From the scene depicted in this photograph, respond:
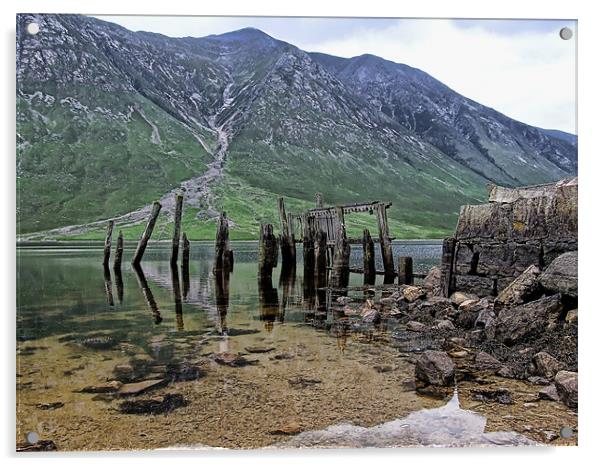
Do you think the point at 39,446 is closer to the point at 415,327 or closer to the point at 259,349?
the point at 259,349

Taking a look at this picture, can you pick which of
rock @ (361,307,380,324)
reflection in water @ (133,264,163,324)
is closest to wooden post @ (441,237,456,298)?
rock @ (361,307,380,324)

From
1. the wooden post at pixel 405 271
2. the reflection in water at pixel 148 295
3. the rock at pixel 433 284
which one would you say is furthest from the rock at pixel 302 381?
the wooden post at pixel 405 271

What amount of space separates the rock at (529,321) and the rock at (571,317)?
16 centimetres

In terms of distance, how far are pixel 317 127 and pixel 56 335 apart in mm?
37126

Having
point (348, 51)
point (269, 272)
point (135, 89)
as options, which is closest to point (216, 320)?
point (348, 51)

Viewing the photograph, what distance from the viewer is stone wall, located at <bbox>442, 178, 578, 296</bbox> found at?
943 cm

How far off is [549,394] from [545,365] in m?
0.58

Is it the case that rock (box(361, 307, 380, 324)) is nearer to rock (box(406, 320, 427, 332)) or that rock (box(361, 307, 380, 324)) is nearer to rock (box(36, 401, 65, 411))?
rock (box(406, 320, 427, 332))

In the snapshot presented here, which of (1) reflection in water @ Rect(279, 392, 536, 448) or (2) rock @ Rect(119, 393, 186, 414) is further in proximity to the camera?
(2) rock @ Rect(119, 393, 186, 414)

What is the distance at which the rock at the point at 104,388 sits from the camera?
6750 millimetres

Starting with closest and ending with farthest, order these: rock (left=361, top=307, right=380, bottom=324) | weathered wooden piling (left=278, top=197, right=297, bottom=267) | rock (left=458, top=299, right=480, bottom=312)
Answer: rock (left=458, top=299, right=480, bottom=312) → rock (left=361, top=307, right=380, bottom=324) → weathered wooden piling (left=278, top=197, right=297, bottom=267)

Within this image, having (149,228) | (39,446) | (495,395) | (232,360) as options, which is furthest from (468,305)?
(149,228)

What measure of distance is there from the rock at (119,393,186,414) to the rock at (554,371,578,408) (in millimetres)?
5128

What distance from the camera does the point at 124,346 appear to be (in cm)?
931
